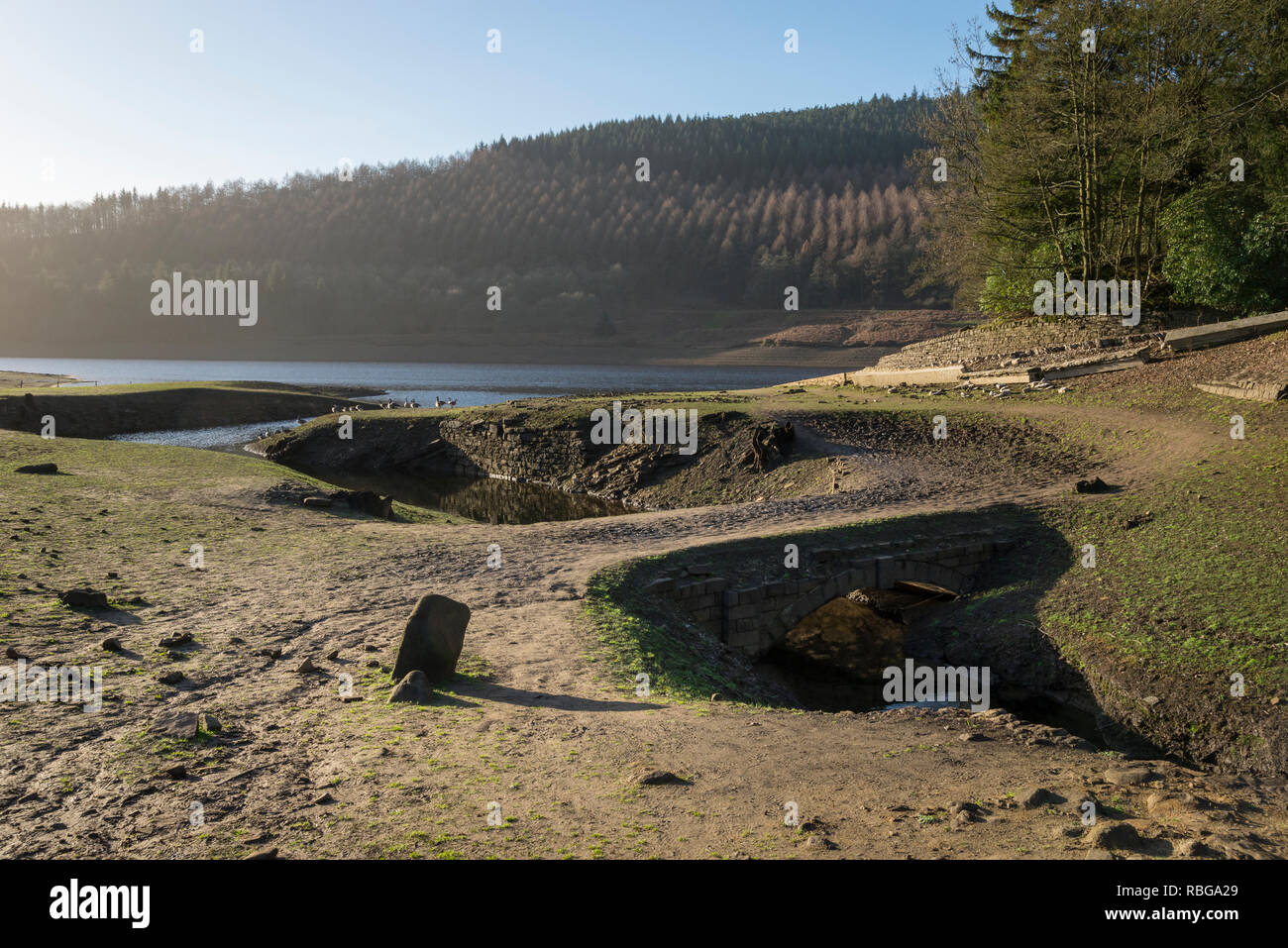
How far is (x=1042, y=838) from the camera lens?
16.3 ft

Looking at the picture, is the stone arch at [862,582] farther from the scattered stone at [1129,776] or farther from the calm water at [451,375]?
the calm water at [451,375]

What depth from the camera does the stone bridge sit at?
1297 cm

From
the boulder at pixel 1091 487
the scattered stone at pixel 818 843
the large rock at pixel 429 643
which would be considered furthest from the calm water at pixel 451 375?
the scattered stone at pixel 818 843

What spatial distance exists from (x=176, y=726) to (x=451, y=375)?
88314 mm

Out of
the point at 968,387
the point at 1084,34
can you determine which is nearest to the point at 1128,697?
the point at 968,387

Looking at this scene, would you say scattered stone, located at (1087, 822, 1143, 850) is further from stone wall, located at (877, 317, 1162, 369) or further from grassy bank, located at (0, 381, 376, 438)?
grassy bank, located at (0, 381, 376, 438)

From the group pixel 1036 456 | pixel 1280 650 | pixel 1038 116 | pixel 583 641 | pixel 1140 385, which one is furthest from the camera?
pixel 1038 116

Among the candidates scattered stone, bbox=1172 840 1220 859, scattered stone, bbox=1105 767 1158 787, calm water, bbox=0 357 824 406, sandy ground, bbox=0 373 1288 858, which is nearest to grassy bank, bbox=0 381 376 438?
calm water, bbox=0 357 824 406

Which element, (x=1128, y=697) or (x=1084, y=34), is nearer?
(x=1128, y=697)

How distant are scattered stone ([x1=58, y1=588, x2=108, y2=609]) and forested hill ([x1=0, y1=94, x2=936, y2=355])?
4614 inches

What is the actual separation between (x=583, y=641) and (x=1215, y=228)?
2828 cm

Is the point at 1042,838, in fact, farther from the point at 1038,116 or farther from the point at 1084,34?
the point at 1038,116

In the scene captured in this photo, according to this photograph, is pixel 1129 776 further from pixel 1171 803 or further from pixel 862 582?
pixel 862 582

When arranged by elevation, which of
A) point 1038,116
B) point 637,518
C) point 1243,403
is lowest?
point 637,518
